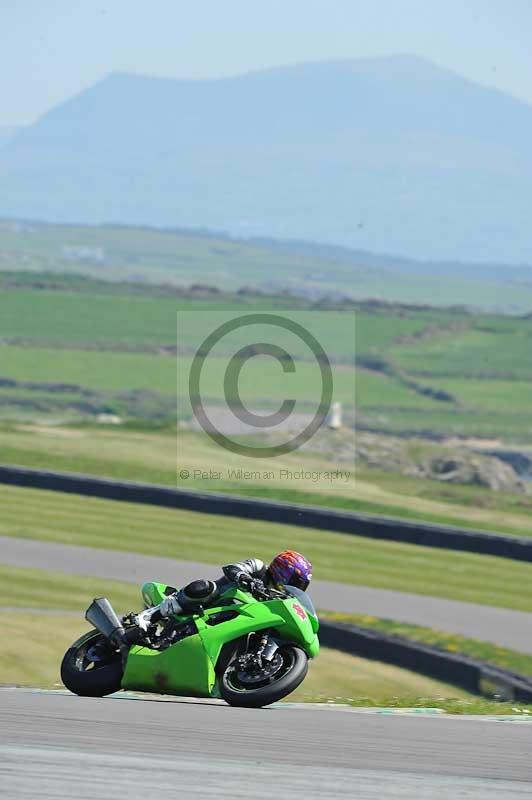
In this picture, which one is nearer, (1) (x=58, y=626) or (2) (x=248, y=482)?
(1) (x=58, y=626)

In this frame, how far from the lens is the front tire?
11.9m

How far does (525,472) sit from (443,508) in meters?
46.7

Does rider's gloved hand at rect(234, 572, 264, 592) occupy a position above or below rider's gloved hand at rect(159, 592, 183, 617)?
above

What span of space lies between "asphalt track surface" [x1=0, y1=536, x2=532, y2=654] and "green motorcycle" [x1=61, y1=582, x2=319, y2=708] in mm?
14661

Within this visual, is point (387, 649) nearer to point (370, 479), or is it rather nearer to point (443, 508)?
point (443, 508)

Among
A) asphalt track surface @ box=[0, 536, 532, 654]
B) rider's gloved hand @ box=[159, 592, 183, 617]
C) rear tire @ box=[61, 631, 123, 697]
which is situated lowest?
asphalt track surface @ box=[0, 536, 532, 654]

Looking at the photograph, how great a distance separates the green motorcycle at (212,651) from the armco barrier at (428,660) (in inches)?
429

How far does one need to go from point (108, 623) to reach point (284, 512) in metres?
27.3

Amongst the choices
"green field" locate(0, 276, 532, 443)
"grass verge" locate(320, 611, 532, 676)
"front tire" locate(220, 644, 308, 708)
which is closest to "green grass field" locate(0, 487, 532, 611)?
"grass verge" locate(320, 611, 532, 676)

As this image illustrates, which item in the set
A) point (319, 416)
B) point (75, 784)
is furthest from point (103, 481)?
point (319, 416)

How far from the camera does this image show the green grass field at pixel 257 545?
33094 millimetres

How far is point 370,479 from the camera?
53.5m

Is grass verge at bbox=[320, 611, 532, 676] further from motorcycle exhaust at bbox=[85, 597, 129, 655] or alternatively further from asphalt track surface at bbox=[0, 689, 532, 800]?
asphalt track surface at bbox=[0, 689, 532, 800]

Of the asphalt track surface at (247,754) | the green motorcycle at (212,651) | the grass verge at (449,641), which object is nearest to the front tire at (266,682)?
the green motorcycle at (212,651)
